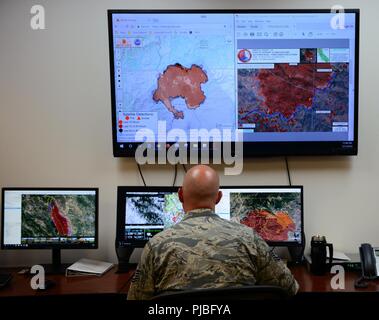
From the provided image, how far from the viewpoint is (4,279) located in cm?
229

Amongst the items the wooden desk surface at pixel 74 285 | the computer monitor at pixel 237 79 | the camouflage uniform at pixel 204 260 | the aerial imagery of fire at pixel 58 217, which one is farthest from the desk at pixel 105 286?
the computer monitor at pixel 237 79

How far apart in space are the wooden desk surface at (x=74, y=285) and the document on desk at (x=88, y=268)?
0.10ft

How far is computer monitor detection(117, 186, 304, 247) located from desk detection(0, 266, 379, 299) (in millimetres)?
254

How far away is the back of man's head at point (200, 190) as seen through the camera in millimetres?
1896

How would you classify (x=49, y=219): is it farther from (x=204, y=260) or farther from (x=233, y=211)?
(x=204, y=260)

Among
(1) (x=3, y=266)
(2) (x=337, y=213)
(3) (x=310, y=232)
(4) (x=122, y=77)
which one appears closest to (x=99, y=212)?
(1) (x=3, y=266)

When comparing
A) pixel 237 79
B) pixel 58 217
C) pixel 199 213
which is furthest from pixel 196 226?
pixel 237 79

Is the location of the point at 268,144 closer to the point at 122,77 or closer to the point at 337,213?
the point at 337,213

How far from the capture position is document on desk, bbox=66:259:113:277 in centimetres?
241

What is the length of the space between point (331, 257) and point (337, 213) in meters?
0.42
